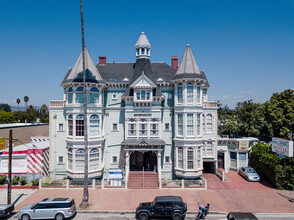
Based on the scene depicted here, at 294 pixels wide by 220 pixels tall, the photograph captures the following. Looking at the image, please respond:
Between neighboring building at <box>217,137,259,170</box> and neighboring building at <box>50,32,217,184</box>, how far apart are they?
2.96 m

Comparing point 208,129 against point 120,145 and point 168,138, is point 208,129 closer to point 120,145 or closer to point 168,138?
point 168,138

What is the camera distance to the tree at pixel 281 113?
34500 millimetres

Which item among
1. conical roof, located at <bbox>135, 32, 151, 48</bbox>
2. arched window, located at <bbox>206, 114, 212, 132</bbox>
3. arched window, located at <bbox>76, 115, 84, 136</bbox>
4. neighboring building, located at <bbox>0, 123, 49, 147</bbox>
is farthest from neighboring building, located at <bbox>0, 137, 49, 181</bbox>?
arched window, located at <bbox>206, 114, 212, 132</bbox>

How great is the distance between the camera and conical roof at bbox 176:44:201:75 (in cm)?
2597

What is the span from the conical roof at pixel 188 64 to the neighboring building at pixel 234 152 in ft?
39.3

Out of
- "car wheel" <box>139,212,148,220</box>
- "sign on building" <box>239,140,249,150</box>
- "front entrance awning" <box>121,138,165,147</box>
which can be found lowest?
"car wheel" <box>139,212,148,220</box>

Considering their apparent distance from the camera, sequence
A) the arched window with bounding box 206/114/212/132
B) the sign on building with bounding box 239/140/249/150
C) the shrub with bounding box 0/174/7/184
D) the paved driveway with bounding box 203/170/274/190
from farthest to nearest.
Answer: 1. the sign on building with bounding box 239/140/249/150
2. the arched window with bounding box 206/114/212/132
3. the paved driveway with bounding box 203/170/274/190
4. the shrub with bounding box 0/174/7/184

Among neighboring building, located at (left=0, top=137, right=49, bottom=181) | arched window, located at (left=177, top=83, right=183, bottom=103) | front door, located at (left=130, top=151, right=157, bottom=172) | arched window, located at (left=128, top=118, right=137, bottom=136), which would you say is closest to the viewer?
neighboring building, located at (left=0, top=137, right=49, bottom=181)

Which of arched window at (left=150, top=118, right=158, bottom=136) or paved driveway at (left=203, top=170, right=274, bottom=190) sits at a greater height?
arched window at (left=150, top=118, right=158, bottom=136)

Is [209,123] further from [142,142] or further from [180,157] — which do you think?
[142,142]

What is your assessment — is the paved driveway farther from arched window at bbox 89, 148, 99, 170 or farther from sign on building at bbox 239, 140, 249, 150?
arched window at bbox 89, 148, 99, 170

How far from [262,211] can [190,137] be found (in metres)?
10.4

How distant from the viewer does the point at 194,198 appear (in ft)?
69.8

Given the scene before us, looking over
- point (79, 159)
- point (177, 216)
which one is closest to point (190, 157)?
point (177, 216)
